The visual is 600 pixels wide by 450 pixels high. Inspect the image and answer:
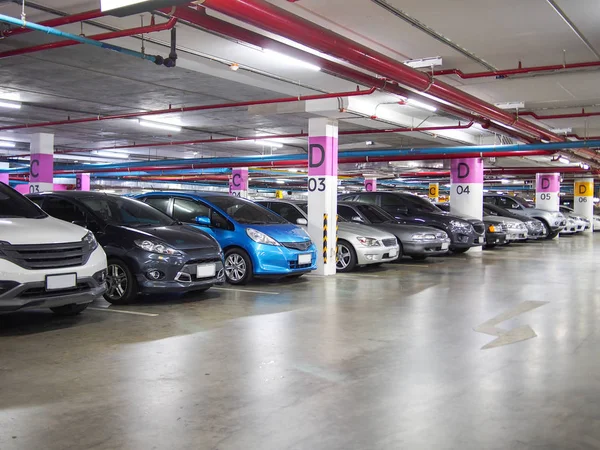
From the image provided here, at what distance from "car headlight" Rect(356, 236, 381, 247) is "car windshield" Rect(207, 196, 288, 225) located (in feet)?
6.31

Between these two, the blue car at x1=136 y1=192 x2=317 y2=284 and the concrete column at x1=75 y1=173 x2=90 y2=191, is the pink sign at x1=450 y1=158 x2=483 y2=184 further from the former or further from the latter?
the concrete column at x1=75 y1=173 x2=90 y2=191

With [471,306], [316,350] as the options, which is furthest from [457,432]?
[471,306]

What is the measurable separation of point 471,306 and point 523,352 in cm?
237

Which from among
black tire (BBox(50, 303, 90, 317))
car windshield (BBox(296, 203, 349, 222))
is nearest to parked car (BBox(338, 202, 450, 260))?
car windshield (BBox(296, 203, 349, 222))

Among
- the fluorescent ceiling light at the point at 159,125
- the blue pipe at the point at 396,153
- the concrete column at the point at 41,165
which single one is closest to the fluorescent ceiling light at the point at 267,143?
the blue pipe at the point at 396,153

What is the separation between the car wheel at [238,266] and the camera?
9.41 metres

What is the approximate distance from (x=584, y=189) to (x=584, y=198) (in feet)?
1.54

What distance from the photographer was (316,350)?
5.41 metres

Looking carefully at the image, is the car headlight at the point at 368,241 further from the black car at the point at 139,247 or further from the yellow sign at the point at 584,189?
the yellow sign at the point at 584,189

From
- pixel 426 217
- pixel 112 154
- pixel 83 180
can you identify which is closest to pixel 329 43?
pixel 426 217

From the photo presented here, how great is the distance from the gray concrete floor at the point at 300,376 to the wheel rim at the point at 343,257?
11.5ft

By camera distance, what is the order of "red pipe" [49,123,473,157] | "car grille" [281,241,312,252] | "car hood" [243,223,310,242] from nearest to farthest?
"car hood" [243,223,310,242] < "car grille" [281,241,312,252] < "red pipe" [49,123,473,157]

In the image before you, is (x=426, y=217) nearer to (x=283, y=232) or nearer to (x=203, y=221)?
(x=283, y=232)

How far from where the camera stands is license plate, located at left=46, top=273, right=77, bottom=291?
19.0 ft
